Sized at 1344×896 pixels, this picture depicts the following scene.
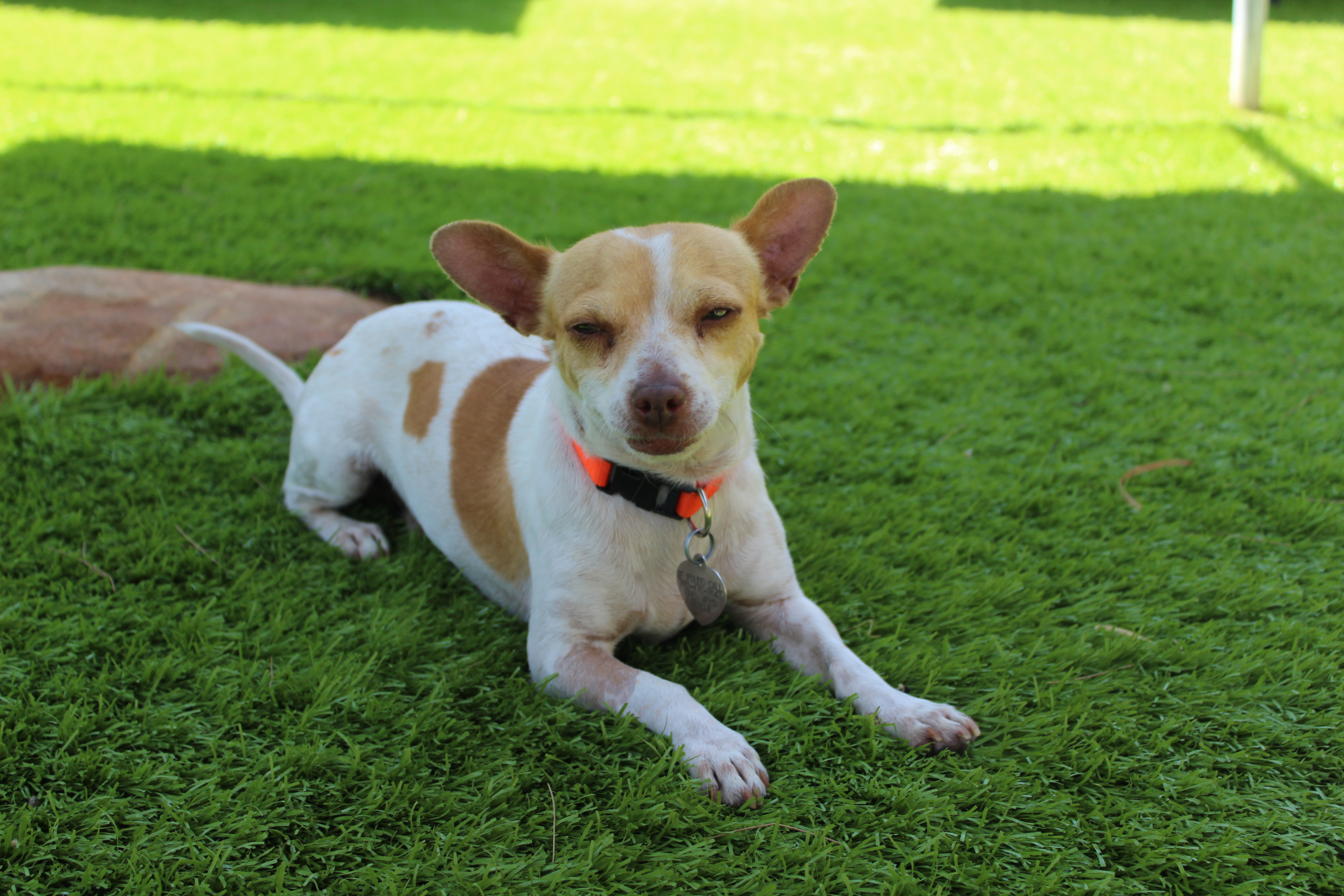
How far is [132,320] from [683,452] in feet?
8.59

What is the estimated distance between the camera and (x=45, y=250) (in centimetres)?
418

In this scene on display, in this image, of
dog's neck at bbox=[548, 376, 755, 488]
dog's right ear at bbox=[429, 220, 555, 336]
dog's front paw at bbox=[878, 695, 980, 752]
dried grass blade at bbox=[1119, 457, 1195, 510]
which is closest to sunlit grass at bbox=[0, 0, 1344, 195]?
dried grass blade at bbox=[1119, 457, 1195, 510]

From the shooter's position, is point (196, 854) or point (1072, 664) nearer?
point (196, 854)

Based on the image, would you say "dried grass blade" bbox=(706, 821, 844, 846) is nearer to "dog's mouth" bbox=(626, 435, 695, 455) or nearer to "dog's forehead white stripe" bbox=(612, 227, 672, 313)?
"dog's mouth" bbox=(626, 435, 695, 455)

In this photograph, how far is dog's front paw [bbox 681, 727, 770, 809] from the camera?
1.78 m

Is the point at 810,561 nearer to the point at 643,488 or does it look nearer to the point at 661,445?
the point at 643,488

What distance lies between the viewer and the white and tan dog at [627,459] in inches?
75.7

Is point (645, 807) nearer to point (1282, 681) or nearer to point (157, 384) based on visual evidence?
point (1282, 681)

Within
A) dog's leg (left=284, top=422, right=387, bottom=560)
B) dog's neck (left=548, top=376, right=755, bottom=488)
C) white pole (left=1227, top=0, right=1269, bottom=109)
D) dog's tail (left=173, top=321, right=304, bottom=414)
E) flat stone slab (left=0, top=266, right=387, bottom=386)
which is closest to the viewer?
dog's neck (left=548, top=376, right=755, bottom=488)

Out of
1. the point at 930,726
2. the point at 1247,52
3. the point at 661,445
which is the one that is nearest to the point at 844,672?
the point at 930,726

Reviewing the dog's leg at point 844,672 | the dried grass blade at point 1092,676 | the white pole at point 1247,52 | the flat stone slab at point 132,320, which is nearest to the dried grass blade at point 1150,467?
the dried grass blade at point 1092,676

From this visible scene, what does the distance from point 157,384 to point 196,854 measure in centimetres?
214

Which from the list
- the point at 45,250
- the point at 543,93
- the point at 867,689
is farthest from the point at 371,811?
the point at 543,93

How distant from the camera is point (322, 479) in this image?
109 inches
